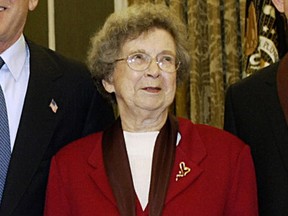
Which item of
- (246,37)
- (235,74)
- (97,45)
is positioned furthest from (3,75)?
(235,74)

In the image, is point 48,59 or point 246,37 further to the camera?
point 246,37

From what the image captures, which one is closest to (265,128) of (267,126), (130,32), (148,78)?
(267,126)

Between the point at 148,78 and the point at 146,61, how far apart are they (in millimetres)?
60

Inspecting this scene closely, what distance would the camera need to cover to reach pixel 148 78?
2.31 m

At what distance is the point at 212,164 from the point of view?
2242 mm

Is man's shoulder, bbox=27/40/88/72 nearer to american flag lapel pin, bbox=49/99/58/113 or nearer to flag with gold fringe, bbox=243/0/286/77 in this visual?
american flag lapel pin, bbox=49/99/58/113

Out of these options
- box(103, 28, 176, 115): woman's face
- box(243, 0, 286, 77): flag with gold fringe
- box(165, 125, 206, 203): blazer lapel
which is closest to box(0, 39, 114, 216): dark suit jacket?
box(103, 28, 176, 115): woman's face

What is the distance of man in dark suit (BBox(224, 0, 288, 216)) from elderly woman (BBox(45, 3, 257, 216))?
11 centimetres

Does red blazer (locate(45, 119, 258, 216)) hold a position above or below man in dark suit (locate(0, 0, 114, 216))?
below

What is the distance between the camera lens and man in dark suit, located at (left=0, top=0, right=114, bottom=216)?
2289 mm

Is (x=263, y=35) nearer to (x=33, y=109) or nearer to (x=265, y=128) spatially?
(x=265, y=128)

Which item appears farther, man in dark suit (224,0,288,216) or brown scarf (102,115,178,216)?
man in dark suit (224,0,288,216)

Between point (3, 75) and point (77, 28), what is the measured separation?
2.19 meters

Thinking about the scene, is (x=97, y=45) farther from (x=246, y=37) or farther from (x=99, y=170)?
(x=246, y=37)
